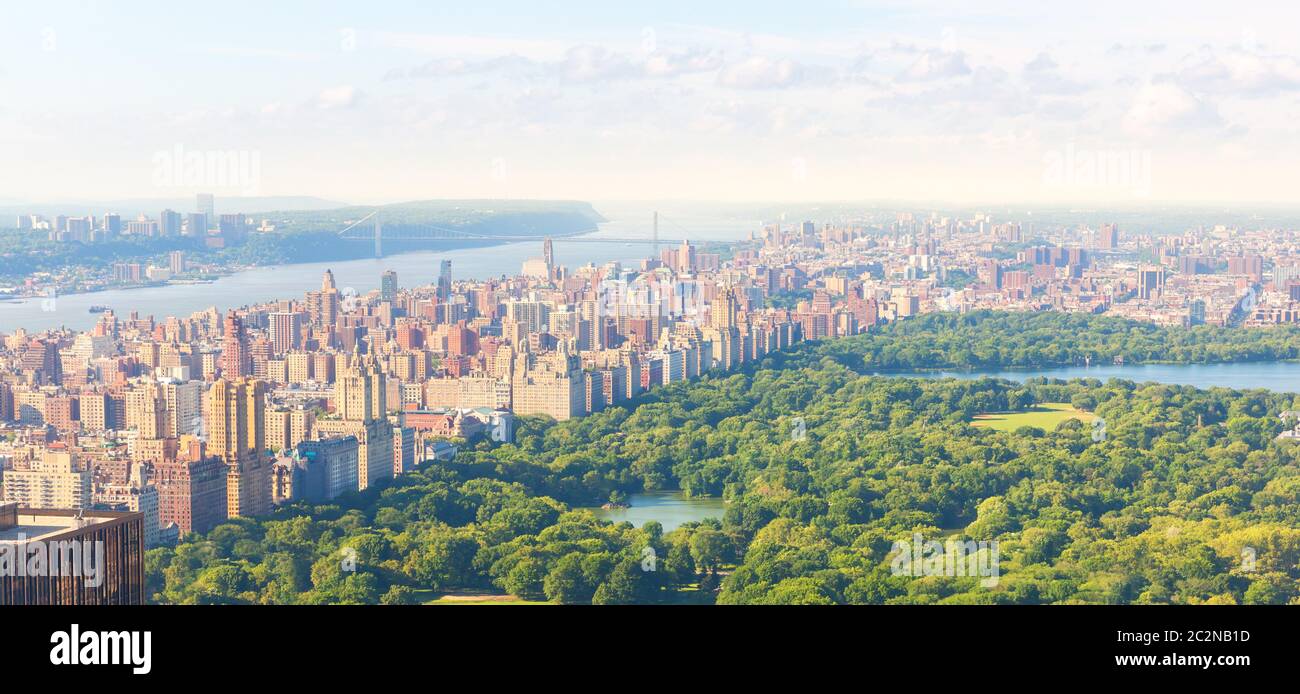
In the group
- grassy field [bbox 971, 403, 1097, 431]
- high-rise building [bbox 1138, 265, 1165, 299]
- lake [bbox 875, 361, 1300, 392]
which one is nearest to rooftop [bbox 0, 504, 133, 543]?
grassy field [bbox 971, 403, 1097, 431]

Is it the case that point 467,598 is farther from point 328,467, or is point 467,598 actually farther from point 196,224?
point 196,224

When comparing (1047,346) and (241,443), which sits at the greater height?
(241,443)

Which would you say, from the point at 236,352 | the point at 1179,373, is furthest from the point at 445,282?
the point at 1179,373

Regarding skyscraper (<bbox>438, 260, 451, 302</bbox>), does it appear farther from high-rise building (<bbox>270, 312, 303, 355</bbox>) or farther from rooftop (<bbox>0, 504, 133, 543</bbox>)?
rooftop (<bbox>0, 504, 133, 543</bbox>)

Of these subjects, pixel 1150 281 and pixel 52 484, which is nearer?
pixel 52 484
